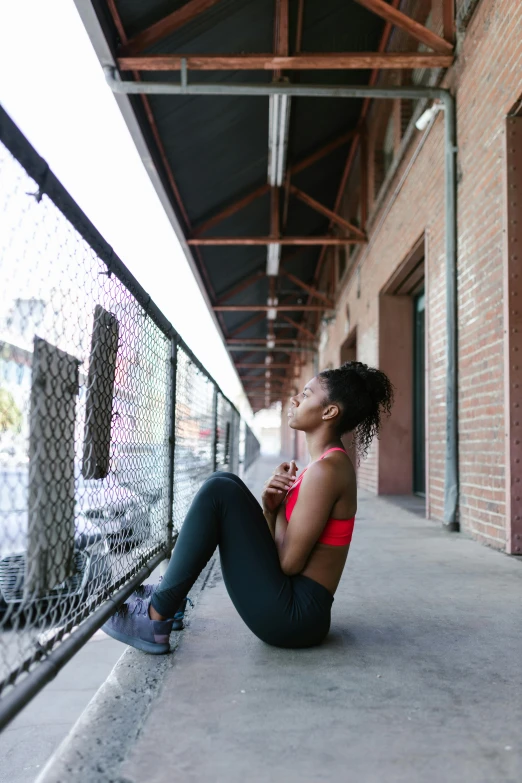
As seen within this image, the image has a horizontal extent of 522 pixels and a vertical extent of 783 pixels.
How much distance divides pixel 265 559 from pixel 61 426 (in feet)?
2.80

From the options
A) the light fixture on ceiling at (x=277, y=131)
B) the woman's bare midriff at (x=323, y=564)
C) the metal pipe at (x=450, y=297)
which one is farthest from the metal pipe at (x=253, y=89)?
the woman's bare midriff at (x=323, y=564)

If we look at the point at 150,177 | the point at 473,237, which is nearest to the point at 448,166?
the point at 473,237

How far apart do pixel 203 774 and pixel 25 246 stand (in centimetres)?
120

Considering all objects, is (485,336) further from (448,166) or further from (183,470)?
Result: (183,470)

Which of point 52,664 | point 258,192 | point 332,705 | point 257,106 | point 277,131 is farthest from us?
point 258,192

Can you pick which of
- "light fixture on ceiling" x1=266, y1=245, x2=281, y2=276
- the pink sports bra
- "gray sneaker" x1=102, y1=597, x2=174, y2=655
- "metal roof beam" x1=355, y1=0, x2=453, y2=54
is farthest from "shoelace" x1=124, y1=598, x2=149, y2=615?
"light fixture on ceiling" x1=266, y1=245, x2=281, y2=276

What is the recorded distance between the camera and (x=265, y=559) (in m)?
2.05

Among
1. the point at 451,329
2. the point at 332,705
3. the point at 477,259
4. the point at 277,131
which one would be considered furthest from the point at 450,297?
the point at 332,705

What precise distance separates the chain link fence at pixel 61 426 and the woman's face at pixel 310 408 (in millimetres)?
654

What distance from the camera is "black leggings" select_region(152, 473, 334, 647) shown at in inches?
80.5

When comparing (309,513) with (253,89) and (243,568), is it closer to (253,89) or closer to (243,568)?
(243,568)

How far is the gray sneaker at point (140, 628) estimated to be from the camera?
6.93ft

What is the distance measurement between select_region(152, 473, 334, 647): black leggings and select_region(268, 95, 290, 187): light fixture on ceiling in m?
5.32

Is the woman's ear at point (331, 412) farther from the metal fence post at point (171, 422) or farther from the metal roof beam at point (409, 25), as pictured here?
the metal roof beam at point (409, 25)
